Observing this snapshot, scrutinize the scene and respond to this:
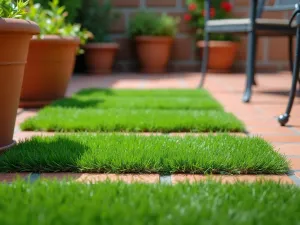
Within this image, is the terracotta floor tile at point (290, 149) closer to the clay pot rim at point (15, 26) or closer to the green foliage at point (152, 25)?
the clay pot rim at point (15, 26)

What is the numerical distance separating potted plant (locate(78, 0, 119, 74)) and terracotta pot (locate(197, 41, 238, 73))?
1109mm

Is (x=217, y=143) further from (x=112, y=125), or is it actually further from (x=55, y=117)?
(x=55, y=117)

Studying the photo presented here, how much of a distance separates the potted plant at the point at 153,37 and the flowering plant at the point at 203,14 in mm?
223

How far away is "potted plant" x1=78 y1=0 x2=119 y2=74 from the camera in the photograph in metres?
5.55

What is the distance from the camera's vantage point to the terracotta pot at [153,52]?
222 inches

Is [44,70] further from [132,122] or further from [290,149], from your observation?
[290,149]

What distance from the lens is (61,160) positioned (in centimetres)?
154

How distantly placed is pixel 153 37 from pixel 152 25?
0.56 ft

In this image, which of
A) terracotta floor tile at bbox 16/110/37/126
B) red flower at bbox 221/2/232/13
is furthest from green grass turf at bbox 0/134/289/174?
red flower at bbox 221/2/232/13

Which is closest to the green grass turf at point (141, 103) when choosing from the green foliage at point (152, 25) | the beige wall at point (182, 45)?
the green foliage at point (152, 25)

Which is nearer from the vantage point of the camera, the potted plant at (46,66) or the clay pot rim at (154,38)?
the potted plant at (46,66)

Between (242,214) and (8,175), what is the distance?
2.54 feet

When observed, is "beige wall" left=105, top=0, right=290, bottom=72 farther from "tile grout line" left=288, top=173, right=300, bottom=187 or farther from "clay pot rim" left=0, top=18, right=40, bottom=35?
"tile grout line" left=288, top=173, right=300, bottom=187

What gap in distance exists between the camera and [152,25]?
18.6 ft
